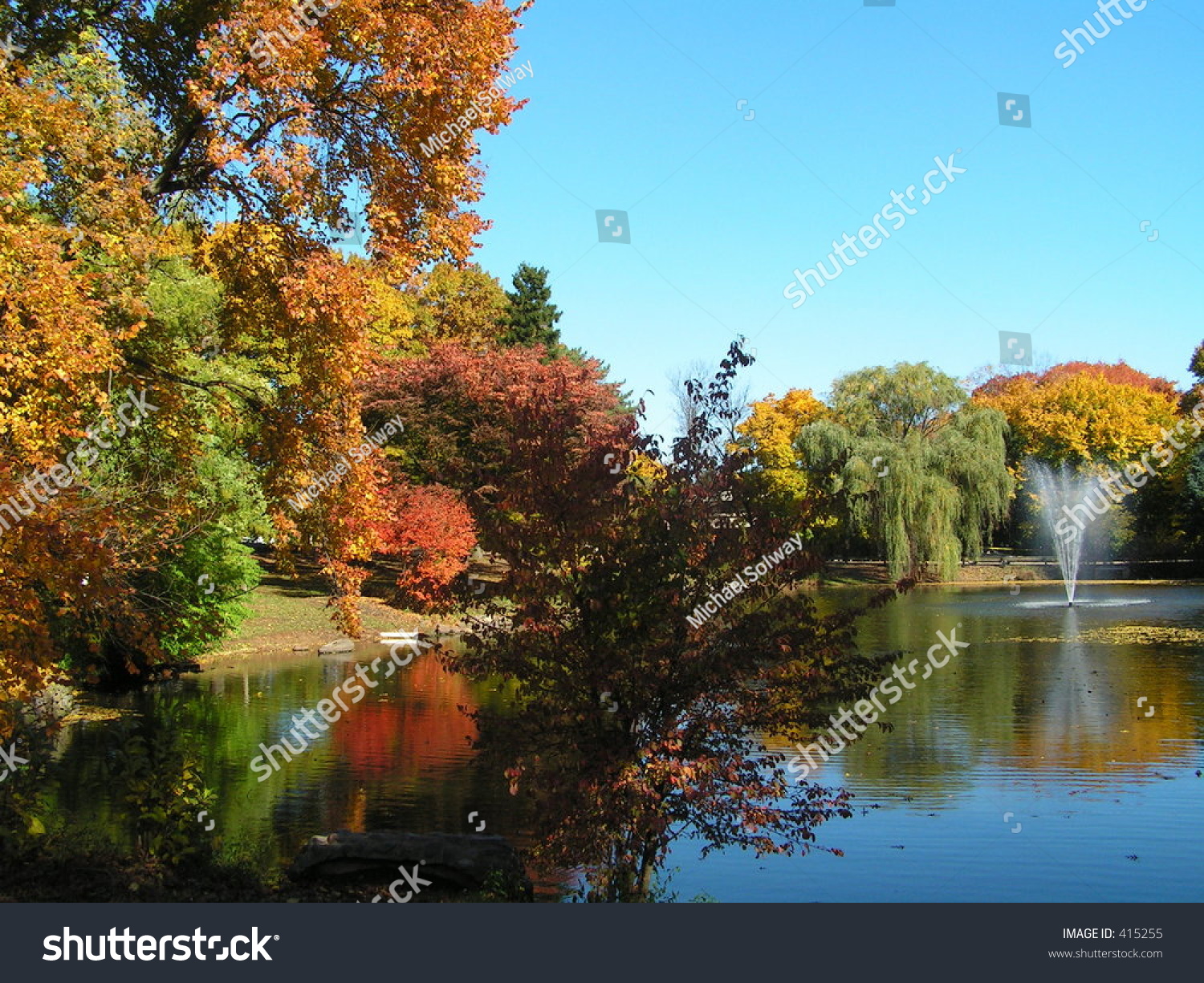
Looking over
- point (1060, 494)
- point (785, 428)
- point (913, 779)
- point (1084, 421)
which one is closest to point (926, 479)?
point (1060, 494)

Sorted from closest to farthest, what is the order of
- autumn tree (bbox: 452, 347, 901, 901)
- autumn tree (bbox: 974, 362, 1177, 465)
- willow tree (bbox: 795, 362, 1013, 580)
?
autumn tree (bbox: 452, 347, 901, 901), willow tree (bbox: 795, 362, 1013, 580), autumn tree (bbox: 974, 362, 1177, 465)

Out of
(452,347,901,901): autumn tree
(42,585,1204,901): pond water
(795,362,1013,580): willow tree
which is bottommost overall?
(42,585,1204,901): pond water

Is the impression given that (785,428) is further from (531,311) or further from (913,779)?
(913,779)

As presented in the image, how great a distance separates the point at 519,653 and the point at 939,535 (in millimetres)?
39416

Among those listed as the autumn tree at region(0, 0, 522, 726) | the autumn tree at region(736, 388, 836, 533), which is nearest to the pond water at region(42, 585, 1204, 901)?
the autumn tree at region(0, 0, 522, 726)

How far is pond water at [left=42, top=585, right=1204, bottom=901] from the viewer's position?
Answer: 30.1ft

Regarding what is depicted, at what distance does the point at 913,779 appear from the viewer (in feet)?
40.8

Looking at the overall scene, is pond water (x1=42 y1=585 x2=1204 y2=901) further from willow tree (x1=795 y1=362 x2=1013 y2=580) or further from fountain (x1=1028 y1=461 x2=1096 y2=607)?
fountain (x1=1028 y1=461 x2=1096 y2=607)

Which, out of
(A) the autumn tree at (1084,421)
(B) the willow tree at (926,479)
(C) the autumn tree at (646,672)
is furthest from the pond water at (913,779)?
(A) the autumn tree at (1084,421)

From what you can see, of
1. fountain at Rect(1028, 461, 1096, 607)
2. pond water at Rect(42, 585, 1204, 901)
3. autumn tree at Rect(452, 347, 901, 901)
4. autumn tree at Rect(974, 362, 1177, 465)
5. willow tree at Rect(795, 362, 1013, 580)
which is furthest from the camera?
autumn tree at Rect(974, 362, 1177, 465)

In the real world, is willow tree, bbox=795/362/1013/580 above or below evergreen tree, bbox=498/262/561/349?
below

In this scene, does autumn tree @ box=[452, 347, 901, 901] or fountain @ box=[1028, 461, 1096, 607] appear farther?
fountain @ box=[1028, 461, 1096, 607]

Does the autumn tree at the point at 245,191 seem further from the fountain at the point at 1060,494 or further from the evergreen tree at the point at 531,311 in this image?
the fountain at the point at 1060,494

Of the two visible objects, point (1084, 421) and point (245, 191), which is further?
point (1084, 421)
